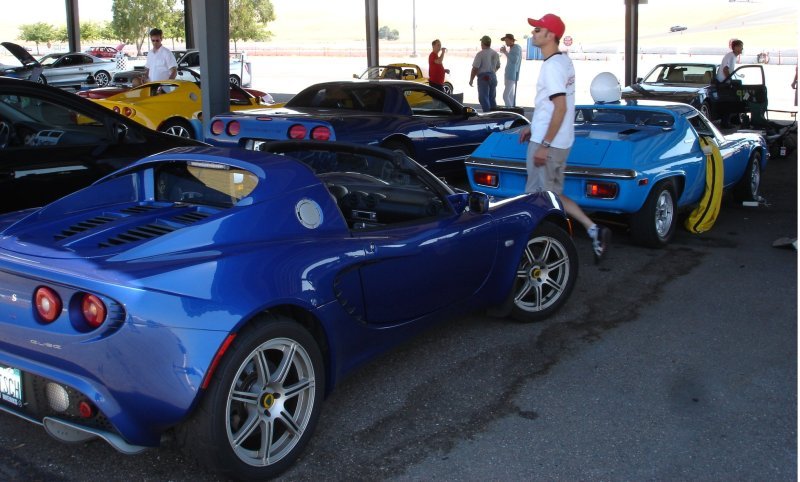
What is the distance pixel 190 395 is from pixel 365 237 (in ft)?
3.72

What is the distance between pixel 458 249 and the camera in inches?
160

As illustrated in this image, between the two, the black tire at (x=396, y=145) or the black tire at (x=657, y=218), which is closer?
the black tire at (x=657, y=218)

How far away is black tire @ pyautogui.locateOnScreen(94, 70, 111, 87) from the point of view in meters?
25.9

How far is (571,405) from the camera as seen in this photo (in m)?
3.81

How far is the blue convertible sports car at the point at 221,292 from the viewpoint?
2.73m

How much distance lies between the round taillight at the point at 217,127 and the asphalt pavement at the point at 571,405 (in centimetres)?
449

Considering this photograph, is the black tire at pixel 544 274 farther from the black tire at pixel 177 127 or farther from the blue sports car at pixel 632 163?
the black tire at pixel 177 127

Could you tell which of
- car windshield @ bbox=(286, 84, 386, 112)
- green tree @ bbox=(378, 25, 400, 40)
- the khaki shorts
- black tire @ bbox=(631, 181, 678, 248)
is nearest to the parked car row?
the khaki shorts

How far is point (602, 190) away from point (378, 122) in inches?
119

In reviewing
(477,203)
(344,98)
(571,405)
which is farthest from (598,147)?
(344,98)

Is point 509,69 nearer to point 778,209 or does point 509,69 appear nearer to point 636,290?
point 778,209

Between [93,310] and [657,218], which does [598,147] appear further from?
[93,310]

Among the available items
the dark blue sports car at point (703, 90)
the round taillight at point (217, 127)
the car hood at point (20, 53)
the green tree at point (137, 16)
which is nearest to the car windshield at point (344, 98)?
the round taillight at point (217, 127)

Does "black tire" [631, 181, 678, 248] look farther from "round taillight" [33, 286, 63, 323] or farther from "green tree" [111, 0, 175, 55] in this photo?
"green tree" [111, 0, 175, 55]
